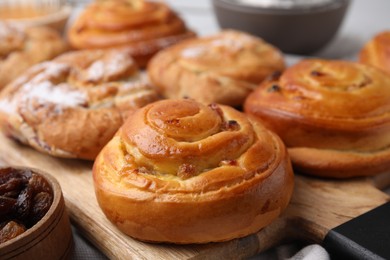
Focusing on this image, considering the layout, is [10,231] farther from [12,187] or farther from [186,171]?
[186,171]

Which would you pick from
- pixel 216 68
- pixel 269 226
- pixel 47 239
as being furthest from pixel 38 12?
pixel 269 226

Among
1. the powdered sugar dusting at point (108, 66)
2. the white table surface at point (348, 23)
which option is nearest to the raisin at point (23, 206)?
the powdered sugar dusting at point (108, 66)

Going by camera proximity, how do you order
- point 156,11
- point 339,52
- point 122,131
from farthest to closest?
point 339,52
point 156,11
point 122,131

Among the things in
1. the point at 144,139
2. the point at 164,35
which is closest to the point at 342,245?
the point at 144,139

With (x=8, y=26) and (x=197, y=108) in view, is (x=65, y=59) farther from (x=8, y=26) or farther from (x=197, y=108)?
(x=197, y=108)

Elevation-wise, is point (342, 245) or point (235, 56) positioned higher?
point (235, 56)

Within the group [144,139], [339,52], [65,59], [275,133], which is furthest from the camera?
[339,52]
